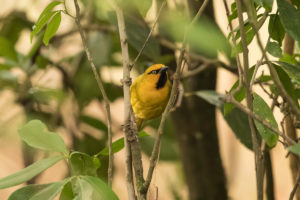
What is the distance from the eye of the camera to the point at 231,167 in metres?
2.05

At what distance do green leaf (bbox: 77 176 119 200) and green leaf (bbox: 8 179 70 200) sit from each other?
25mm

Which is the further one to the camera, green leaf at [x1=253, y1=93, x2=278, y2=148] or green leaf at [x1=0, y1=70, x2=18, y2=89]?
green leaf at [x1=0, y1=70, x2=18, y2=89]

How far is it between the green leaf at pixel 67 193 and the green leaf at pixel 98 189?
4cm

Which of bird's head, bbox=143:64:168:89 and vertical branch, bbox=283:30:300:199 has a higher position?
bird's head, bbox=143:64:168:89

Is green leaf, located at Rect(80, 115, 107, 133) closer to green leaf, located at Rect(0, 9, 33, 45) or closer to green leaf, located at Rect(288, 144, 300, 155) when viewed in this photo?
green leaf, located at Rect(0, 9, 33, 45)

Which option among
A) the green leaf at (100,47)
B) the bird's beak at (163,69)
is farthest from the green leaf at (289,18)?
the green leaf at (100,47)

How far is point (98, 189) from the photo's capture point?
26.1 inches

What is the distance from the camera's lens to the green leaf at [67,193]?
71cm

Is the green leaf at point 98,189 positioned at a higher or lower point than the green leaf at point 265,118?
lower

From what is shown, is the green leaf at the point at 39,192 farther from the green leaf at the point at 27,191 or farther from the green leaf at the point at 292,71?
the green leaf at the point at 292,71

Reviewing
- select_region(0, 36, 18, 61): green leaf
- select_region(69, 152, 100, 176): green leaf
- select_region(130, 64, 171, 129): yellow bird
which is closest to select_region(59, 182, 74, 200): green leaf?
select_region(69, 152, 100, 176): green leaf

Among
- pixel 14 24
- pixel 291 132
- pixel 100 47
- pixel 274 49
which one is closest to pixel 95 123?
pixel 100 47

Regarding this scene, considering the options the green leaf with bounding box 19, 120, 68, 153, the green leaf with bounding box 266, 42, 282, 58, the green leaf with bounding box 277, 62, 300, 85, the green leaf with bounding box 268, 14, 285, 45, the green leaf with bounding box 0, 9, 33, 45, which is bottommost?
the green leaf with bounding box 19, 120, 68, 153

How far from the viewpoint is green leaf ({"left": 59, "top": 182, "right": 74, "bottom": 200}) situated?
0.71 m
